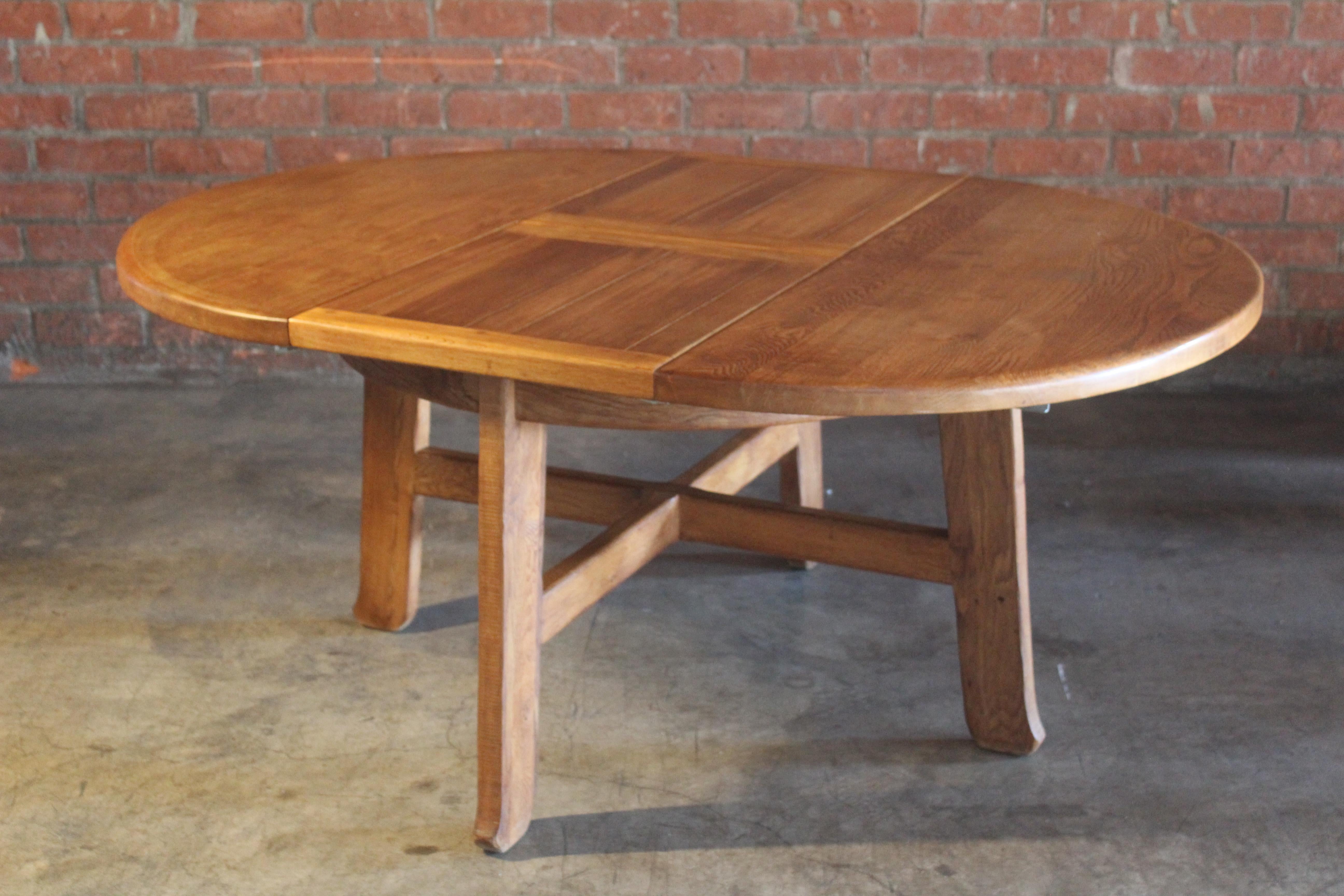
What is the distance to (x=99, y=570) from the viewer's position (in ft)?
8.15

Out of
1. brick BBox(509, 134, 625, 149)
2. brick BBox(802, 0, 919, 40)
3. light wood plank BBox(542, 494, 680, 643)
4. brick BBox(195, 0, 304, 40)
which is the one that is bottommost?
light wood plank BBox(542, 494, 680, 643)

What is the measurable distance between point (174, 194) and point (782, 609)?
1.79 m

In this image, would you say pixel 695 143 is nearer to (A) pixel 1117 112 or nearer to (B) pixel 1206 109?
(A) pixel 1117 112

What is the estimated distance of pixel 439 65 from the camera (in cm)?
324

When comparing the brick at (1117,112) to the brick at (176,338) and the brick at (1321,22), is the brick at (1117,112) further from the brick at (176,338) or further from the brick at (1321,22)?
the brick at (176,338)

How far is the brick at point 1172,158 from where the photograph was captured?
3230 mm

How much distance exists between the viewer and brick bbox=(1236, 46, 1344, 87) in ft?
10.4

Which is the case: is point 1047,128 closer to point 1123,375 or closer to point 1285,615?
point 1285,615

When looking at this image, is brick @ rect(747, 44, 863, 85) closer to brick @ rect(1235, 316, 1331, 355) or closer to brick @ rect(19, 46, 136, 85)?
brick @ rect(1235, 316, 1331, 355)

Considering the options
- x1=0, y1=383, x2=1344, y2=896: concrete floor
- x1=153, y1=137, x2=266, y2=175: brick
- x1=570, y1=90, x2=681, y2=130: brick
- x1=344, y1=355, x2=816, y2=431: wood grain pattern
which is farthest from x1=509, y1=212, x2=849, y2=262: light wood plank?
x1=153, y1=137, x2=266, y2=175: brick

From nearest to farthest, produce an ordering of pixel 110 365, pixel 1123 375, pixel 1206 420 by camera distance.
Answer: pixel 1123 375 → pixel 1206 420 → pixel 110 365

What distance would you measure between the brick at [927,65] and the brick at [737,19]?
0.66 ft

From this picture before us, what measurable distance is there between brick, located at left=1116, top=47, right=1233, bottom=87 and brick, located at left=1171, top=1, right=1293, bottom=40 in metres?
0.03

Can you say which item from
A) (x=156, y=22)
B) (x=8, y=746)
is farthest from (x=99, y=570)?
(x=156, y=22)
